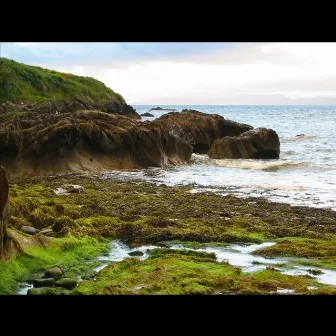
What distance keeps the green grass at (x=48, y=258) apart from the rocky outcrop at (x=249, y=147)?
2684 centimetres

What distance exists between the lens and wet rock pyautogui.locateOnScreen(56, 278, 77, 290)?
853cm

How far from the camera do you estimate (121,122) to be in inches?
1339

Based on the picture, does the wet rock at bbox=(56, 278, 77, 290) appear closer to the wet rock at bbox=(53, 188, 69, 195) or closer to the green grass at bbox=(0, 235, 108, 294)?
the green grass at bbox=(0, 235, 108, 294)

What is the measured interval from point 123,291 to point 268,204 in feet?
37.3

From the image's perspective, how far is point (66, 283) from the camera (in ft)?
28.2

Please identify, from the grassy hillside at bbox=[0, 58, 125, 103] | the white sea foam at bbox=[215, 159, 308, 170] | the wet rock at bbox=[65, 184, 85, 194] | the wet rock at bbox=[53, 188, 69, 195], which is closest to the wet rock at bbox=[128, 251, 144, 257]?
the wet rock at bbox=[53, 188, 69, 195]

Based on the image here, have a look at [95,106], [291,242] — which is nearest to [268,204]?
[291,242]

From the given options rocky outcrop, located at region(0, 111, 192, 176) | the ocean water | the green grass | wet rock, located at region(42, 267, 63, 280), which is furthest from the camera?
rocky outcrop, located at region(0, 111, 192, 176)

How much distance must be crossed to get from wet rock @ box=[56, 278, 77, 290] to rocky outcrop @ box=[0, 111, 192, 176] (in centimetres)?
1832

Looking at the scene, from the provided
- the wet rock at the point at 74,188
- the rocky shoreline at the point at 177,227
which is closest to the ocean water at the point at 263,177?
the rocky shoreline at the point at 177,227

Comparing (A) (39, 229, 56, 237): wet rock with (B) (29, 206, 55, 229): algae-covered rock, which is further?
(B) (29, 206, 55, 229): algae-covered rock

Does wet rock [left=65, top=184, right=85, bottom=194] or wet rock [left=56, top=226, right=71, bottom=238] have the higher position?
wet rock [left=56, top=226, right=71, bottom=238]

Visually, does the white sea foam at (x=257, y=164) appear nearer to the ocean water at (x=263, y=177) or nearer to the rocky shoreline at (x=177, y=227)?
the ocean water at (x=263, y=177)
